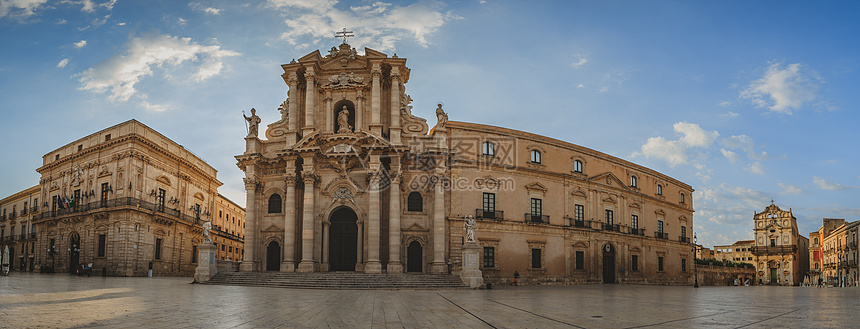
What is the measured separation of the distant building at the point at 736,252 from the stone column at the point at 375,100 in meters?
83.9

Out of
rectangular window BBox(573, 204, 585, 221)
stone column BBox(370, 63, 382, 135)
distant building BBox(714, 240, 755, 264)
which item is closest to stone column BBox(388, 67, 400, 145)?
stone column BBox(370, 63, 382, 135)

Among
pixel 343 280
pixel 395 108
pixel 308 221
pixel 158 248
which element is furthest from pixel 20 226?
pixel 343 280

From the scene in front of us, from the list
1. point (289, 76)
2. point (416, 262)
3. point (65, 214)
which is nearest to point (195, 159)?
point (65, 214)

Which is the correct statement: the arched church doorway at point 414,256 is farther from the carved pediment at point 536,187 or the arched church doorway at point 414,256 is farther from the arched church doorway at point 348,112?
the carved pediment at point 536,187

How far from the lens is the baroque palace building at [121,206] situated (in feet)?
143

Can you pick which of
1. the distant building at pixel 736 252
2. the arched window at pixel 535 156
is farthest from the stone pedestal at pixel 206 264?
the distant building at pixel 736 252

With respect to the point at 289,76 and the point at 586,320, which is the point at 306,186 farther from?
the point at 586,320

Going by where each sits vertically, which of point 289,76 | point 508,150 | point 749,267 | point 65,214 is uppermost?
point 289,76

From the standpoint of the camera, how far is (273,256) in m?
35.6

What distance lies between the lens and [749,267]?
68.1 meters

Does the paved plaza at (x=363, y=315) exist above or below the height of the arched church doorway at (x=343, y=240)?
below

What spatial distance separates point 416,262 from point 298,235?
7154 mm

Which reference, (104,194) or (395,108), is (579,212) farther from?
(104,194)

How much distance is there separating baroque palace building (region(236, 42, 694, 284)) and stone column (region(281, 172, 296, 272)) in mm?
62
